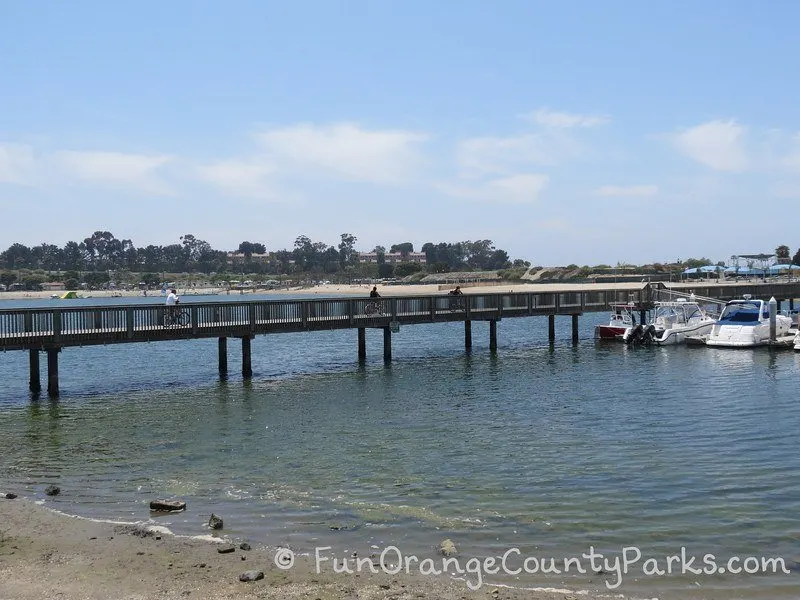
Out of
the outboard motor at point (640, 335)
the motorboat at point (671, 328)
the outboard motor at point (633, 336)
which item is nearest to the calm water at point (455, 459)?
the motorboat at point (671, 328)

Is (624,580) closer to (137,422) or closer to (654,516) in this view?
(654,516)

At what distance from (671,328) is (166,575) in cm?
4247

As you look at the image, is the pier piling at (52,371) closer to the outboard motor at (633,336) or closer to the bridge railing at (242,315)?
the bridge railing at (242,315)

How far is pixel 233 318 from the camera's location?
33.3 metres

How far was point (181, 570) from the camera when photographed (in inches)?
432

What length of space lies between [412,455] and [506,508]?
4.77 metres

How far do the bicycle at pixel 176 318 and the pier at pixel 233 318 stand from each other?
0.13 feet

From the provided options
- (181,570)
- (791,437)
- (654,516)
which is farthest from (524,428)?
(181,570)

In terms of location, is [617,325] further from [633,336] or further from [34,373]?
[34,373]

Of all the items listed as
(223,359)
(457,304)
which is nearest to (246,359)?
(223,359)

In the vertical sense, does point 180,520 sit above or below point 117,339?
below

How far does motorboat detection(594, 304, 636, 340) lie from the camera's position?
49.8m

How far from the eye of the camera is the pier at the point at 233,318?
92.5ft

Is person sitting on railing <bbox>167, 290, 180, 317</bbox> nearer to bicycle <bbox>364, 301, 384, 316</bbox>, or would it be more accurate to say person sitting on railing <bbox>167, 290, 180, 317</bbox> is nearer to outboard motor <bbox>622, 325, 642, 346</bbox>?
bicycle <bbox>364, 301, 384, 316</bbox>
